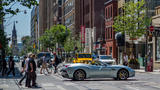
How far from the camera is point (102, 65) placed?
22.6 metres

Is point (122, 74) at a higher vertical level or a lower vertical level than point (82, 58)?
lower

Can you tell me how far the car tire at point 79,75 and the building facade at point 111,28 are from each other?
130ft

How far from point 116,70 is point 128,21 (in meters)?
20.5

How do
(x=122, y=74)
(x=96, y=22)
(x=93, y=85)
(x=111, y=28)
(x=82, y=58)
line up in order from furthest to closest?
(x=96, y=22) → (x=111, y=28) → (x=82, y=58) → (x=122, y=74) → (x=93, y=85)

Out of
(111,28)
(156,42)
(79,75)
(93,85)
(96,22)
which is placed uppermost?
(96,22)

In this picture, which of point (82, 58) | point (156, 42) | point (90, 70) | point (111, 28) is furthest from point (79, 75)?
point (111, 28)

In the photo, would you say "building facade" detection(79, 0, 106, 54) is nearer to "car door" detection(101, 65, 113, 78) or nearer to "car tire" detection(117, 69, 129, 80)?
"car tire" detection(117, 69, 129, 80)

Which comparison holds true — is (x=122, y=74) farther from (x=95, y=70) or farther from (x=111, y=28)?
(x=111, y=28)

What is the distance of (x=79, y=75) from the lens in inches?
894

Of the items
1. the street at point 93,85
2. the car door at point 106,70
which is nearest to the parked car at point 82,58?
the car door at point 106,70

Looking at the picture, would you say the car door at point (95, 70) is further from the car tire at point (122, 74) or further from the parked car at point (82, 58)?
the parked car at point (82, 58)

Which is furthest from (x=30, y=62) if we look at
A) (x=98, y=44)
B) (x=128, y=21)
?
(x=98, y=44)

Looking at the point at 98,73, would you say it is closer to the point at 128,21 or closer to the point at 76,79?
the point at 76,79

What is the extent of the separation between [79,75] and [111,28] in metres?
41.4
